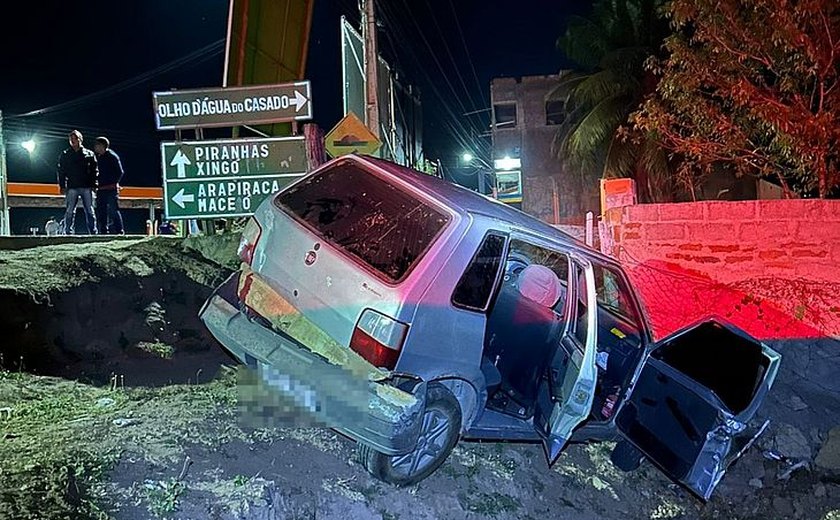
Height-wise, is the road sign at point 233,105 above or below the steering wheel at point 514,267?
above

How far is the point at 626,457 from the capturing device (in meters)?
5.93

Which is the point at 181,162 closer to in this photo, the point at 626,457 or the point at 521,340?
the point at 521,340

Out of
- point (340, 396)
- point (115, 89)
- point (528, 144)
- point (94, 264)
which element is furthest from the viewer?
point (115, 89)

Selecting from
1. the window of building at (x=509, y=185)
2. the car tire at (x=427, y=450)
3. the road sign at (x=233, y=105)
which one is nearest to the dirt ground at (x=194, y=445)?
the car tire at (x=427, y=450)

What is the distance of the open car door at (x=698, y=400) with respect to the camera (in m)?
4.89

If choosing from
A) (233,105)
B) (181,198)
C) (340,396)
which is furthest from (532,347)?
(233,105)

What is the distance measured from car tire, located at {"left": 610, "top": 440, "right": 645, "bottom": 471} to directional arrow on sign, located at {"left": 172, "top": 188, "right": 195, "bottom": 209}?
5.88 metres

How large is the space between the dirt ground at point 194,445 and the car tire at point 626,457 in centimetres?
9

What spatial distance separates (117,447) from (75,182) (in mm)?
6565

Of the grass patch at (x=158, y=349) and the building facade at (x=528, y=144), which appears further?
the building facade at (x=528, y=144)

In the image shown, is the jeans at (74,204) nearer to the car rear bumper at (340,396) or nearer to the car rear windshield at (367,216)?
the car rear windshield at (367,216)

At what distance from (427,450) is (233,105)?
20.0ft

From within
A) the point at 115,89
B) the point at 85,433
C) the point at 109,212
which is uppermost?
the point at 115,89

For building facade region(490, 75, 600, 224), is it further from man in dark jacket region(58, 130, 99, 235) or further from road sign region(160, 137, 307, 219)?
man in dark jacket region(58, 130, 99, 235)
